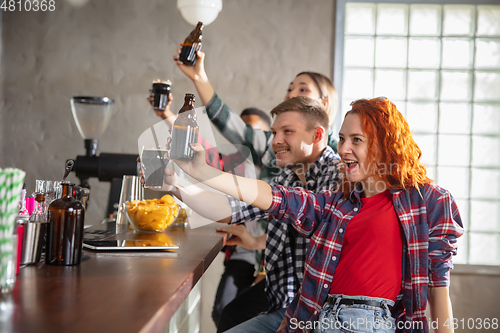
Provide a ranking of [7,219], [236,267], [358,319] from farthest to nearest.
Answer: [236,267] → [358,319] → [7,219]

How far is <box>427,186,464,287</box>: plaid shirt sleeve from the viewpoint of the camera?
3.96 ft

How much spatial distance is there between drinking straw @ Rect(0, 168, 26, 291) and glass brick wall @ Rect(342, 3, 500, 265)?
2846 mm

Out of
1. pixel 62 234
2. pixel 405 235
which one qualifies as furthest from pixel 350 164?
pixel 62 234

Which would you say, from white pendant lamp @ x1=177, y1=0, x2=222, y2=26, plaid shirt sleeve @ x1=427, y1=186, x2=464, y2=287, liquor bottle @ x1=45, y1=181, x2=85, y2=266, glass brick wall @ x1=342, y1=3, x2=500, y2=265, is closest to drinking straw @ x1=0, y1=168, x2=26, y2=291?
liquor bottle @ x1=45, y1=181, x2=85, y2=266

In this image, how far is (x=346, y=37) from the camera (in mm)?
3281

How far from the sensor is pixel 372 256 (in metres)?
1.23

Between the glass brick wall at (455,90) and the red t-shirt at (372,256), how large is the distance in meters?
2.11

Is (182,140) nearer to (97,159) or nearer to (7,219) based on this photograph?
(7,219)

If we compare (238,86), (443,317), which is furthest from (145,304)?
(238,86)

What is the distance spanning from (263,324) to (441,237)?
2.15ft

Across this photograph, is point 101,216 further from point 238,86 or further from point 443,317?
point 443,317

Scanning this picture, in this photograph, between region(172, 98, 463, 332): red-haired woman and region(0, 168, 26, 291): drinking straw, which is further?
region(172, 98, 463, 332): red-haired woman

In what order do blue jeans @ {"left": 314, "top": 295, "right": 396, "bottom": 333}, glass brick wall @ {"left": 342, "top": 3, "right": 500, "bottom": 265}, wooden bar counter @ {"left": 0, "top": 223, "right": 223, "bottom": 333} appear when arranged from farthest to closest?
1. glass brick wall @ {"left": 342, "top": 3, "right": 500, "bottom": 265}
2. blue jeans @ {"left": 314, "top": 295, "right": 396, "bottom": 333}
3. wooden bar counter @ {"left": 0, "top": 223, "right": 223, "bottom": 333}

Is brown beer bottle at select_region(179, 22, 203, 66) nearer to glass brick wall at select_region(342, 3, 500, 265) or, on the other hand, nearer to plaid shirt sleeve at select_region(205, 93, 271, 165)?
Answer: plaid shirt sleeve at select_region(205, 93, 271, 165)
